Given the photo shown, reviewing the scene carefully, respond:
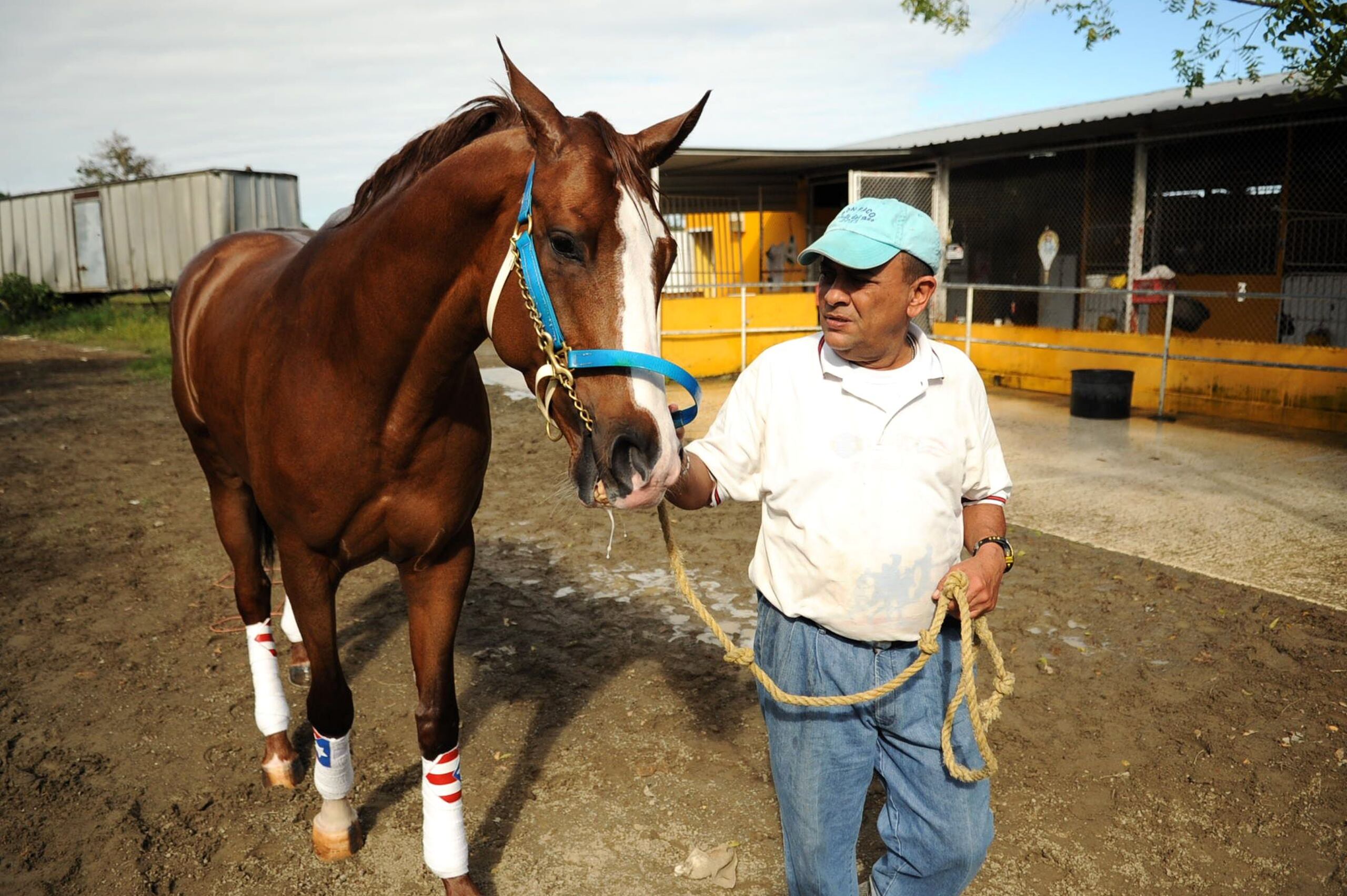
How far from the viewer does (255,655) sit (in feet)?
10.8

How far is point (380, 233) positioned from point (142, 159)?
145ft

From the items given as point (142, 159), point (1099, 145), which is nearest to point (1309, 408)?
point (1099, 145)

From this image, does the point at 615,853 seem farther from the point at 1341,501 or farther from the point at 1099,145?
the point at 1099,145

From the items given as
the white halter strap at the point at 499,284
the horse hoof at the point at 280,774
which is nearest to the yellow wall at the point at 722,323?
the horse hoof at the point at 280,774

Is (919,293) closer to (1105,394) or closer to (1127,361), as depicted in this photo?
(1105,394)

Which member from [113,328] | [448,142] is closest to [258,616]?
[448,142]

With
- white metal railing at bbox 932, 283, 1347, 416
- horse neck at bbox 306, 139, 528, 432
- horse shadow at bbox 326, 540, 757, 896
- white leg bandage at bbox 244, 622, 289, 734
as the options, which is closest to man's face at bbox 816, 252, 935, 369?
horse neck at bbox 306, 139, 528, 432

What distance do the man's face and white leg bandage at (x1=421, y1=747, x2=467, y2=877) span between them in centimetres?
160

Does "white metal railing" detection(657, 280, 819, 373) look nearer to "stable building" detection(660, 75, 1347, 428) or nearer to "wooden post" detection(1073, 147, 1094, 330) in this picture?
"stable building" detection(660, 75, 1347, 428)

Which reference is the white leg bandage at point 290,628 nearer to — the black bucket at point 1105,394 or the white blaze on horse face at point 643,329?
the white blaze on horse face at point 643,329

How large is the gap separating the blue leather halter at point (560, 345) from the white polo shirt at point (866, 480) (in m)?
0.22

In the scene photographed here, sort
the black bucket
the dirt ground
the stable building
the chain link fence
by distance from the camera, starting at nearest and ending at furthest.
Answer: the dirt ground
the black bucket
the stable building
the chain link fence

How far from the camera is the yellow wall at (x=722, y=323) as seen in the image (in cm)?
1232

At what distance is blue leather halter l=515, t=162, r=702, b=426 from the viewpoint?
67.4 inches
